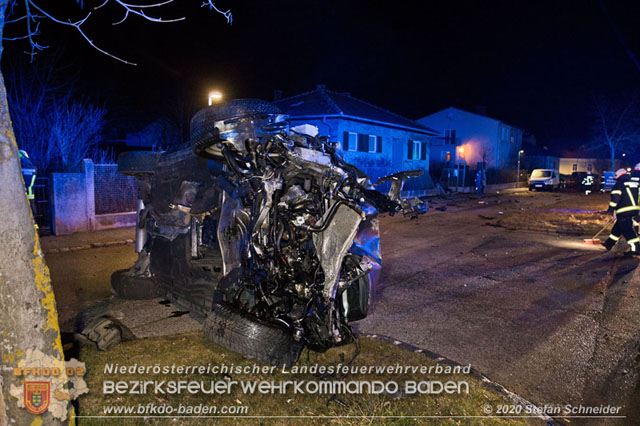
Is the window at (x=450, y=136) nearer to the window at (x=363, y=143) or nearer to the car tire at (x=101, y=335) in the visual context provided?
the window at (x=363, y=143)

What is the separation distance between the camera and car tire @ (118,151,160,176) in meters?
5.51

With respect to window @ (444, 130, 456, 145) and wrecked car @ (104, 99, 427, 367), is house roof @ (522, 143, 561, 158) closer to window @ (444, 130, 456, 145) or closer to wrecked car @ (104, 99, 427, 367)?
window @ (444, 130, 456, 145)

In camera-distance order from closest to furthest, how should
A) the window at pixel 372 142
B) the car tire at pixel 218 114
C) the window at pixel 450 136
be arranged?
the car tire at pixel 218 114 → the window at pixel 372 142 → the window at pixel 450 136

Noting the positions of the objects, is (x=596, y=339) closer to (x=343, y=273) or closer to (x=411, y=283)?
(x=411, y=283)

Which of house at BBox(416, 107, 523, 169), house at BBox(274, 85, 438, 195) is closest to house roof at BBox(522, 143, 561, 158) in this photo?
house at BBox(416, 107, 523, 169)

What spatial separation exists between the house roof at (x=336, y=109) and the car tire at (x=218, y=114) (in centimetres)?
1791

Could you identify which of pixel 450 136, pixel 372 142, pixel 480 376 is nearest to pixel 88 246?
pixel 480 376

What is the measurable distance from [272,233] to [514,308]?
152 inches

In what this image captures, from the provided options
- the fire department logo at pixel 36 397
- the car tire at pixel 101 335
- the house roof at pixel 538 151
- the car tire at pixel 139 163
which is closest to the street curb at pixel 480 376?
the car tire at pixel 101 335

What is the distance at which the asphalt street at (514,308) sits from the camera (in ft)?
13.4

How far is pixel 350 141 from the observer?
2367 centimetres

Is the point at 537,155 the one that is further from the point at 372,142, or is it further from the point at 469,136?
the point at 372,142

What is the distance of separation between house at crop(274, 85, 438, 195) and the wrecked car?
1690 cm

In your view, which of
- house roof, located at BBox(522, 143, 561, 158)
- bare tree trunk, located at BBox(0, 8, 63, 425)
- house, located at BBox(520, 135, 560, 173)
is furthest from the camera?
house roof, located at BBox(522, 143, 561, 158)
